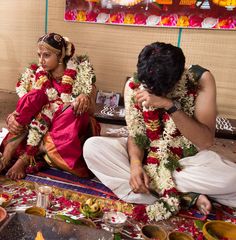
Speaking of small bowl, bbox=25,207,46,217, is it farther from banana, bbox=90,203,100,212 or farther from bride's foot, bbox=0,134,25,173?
bride's foot, bbox=0,134,25,173

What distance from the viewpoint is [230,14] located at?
4629 mm

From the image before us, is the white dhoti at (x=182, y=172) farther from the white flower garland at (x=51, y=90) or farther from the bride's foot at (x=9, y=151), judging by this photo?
the bride's foot at (x=9, y=151)

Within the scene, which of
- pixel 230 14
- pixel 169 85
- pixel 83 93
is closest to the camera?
pixel 169 85

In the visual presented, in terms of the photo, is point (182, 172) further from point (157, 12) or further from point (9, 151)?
point (157, 12)

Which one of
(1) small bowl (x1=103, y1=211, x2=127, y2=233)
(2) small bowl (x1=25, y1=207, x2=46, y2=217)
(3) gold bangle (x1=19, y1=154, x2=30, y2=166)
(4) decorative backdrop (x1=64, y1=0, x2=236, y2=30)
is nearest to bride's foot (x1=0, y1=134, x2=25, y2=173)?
(3) gold bangle (x1=19, y1=154, x2=30, y2=166)

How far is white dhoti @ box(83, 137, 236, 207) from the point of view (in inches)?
91.6

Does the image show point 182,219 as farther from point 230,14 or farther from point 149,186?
point 230,14

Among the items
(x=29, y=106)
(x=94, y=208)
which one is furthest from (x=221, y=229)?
(x=29, y=106)

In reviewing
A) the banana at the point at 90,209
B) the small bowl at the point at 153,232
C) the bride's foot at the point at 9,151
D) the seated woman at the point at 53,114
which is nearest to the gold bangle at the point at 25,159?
the seated woman at the point at 53,114

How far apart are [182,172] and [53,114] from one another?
1.18 m

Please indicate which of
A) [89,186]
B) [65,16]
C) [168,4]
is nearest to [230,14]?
[168,4]

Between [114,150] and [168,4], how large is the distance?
3153mm

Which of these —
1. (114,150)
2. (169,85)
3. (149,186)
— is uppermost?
(169,85)

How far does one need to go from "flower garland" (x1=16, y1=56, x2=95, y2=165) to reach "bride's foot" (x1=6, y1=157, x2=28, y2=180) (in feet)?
0.26
